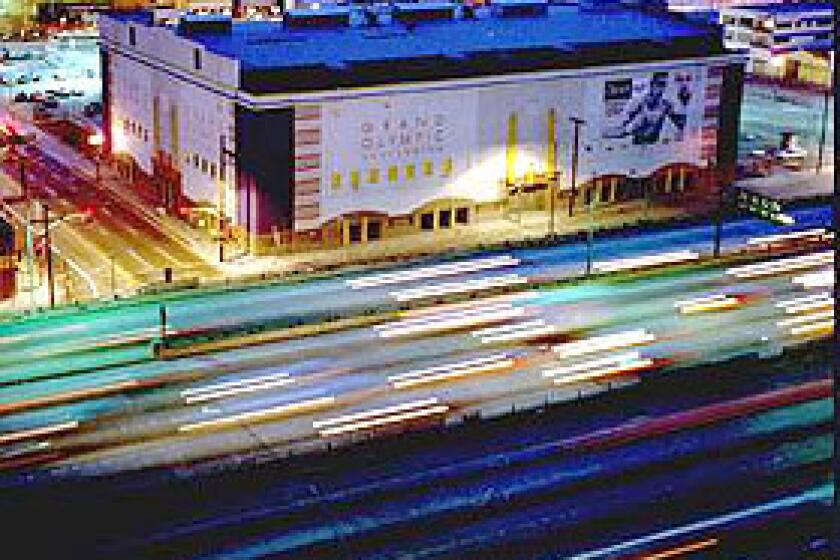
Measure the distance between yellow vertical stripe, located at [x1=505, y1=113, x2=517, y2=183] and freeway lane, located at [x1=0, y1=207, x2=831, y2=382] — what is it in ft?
27.4

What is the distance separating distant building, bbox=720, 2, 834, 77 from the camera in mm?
160000

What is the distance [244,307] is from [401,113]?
20966mm

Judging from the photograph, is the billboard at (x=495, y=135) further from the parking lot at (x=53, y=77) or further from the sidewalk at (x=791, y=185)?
the parking lot at (x=53, y=77)

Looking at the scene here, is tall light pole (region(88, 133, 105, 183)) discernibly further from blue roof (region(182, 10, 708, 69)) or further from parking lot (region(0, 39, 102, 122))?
parking lot (region(0, 39, 102, 122))

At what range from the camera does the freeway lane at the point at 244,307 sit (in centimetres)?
6850

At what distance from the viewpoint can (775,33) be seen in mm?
159250

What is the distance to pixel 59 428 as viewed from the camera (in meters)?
58.9

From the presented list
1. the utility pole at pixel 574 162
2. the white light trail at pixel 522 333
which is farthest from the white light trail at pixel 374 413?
the utility pole at pixel 574 162

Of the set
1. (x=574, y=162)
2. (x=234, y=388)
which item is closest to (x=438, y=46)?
(x=574, y=162)

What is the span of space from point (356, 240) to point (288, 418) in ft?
106

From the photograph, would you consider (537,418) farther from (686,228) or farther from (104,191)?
(104,191)

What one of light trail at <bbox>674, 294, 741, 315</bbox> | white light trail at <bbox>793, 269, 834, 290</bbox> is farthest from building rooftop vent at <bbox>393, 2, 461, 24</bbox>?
light trail at <bbox>674, 294, 741, 315</bbox>

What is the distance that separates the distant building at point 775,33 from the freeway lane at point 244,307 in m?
74.5

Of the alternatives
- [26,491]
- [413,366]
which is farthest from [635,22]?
[26,491]
